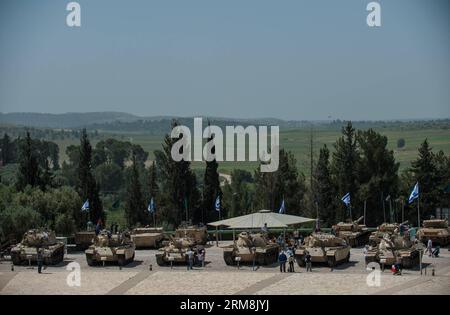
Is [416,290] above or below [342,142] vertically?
below

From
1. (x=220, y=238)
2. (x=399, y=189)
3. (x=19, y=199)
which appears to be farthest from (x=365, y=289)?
(x=399, y=189)

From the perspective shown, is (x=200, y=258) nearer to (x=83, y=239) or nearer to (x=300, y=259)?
(x=300, y=259)

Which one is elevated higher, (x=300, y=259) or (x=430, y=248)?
(x=300, y=259)

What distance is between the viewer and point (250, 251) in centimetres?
4022

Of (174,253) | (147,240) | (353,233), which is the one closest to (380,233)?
(353,233)

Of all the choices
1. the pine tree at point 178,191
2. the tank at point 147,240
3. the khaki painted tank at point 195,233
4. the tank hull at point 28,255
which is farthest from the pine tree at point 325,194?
the tank hull at point 28,255

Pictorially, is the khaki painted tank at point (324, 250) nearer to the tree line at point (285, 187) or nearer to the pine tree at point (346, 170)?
the tree line at point (285, 187)

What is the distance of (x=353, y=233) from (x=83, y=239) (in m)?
14.3

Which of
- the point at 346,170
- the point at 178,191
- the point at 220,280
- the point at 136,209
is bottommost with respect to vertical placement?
the point at 220,280

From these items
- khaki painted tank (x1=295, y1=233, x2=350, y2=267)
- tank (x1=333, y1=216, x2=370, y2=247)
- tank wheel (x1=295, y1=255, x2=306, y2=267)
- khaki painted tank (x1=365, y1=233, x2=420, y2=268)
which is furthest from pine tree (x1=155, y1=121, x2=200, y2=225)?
khaki painted tank (x1=365, y1=233, x2=420, y2=268)

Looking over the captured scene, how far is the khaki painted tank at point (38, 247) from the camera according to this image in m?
40.8

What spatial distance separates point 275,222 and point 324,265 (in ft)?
17.2

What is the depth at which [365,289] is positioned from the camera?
108ft
